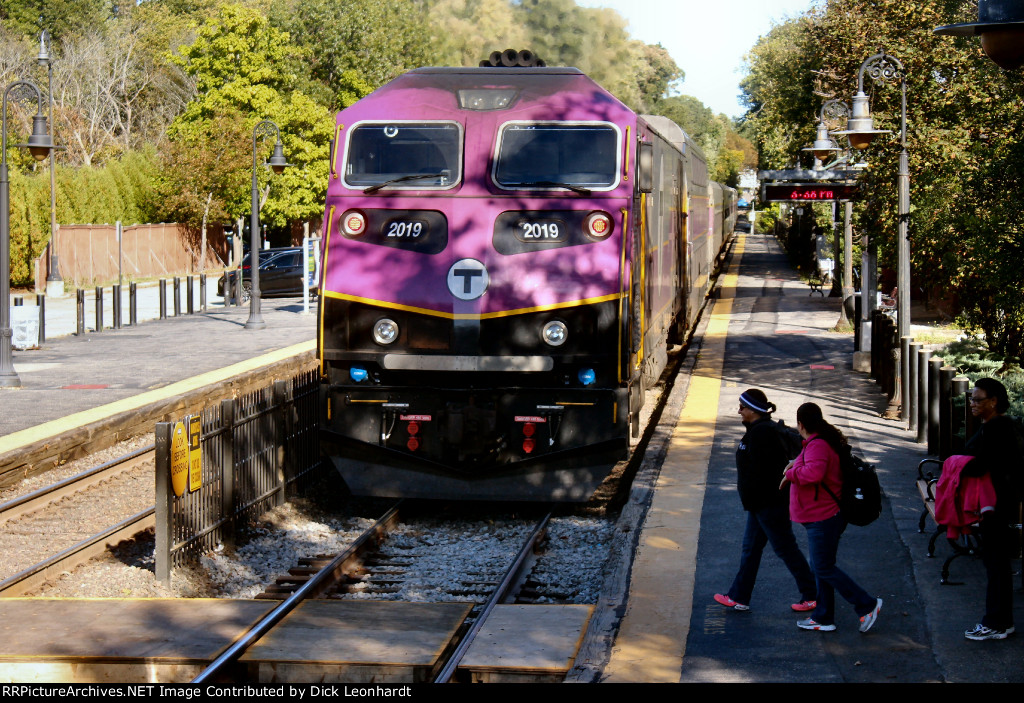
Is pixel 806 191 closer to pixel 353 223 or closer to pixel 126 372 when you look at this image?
pixel 353 223

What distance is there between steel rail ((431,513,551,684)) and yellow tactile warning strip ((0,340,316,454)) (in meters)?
6.30

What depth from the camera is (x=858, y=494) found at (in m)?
7.46

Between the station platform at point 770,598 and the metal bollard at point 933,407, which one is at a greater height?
the metal bollard at point 933,407

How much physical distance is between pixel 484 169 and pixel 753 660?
552 centimetres

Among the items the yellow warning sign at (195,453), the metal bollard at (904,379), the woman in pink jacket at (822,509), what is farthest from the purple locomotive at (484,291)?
the metal bollard at (904,379)

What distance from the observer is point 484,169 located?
10992 millimetres

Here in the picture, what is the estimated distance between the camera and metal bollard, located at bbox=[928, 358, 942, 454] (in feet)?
40.9

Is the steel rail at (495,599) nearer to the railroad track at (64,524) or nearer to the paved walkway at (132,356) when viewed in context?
the railroad track at (64,524)

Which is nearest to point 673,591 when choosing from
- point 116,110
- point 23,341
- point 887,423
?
point 887,423

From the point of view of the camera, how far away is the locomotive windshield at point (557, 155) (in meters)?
11.0

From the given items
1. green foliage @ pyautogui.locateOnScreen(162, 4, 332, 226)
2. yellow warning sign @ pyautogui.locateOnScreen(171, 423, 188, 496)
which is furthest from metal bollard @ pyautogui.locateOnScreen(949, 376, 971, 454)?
green foliage @ pyautogui.locateOnScreen(162, 4, 332, 226)

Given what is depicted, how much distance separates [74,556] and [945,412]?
7910 millimetres

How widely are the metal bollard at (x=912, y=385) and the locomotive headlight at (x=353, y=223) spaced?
23.2 feet
